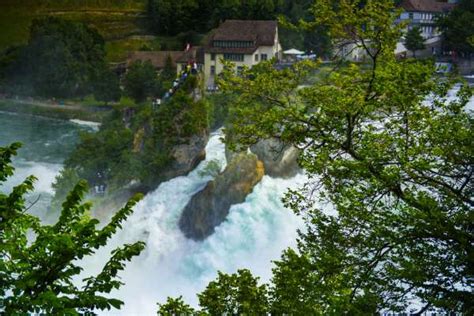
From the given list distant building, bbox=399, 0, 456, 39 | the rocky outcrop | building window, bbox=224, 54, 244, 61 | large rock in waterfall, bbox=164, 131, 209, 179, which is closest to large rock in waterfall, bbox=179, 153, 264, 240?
the rocky outcrop

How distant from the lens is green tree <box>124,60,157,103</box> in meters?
34.7

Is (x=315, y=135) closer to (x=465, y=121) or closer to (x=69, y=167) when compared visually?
(x=465, y=121)

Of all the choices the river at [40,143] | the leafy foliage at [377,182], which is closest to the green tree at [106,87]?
the river at [40,143]

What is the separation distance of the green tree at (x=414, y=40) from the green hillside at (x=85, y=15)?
11827 millimetres

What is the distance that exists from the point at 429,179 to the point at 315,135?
124 cm

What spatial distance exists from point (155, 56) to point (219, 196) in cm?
1346

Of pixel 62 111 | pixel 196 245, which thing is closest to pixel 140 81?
pixel 62 111

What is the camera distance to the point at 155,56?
1422 inches

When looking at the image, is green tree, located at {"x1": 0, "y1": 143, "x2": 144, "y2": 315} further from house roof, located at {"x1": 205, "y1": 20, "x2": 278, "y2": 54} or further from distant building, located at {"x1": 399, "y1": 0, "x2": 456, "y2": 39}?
distant building, located at {"x1": 399, "y1": 0, "x2": 456, "y2": 39}

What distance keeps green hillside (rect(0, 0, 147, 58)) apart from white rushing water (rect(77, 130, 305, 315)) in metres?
15.3

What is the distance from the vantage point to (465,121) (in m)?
8.04

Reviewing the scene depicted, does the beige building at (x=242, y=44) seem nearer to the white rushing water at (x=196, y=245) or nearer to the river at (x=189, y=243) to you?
the river at (x=189, y=243)

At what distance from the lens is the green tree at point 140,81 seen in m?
34.7

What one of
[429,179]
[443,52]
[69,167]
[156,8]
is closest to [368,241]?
[429,179]
